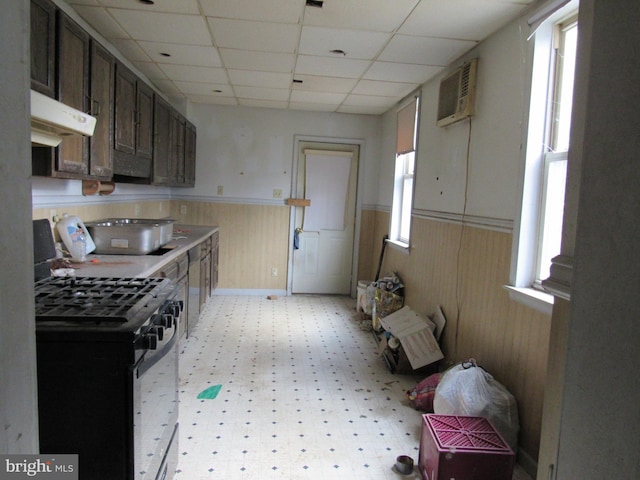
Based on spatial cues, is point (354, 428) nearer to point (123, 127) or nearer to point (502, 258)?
point (502, 258)

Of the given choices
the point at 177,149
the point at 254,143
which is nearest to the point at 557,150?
the point at 177,149

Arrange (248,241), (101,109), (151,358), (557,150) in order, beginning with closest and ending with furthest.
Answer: (151,358)
(557,150)
(101,109)
(248,241)

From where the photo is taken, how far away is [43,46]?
1.86 metres

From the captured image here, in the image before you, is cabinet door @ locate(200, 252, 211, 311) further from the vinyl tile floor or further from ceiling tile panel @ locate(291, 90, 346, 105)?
ceiling tile panel @ locate(291, 90, 346, 105)

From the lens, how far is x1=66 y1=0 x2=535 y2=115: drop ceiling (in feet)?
8.14

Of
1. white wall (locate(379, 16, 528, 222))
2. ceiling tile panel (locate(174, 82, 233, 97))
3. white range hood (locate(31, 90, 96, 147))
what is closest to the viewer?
white range hood (locate(31, 90, 96, 147))

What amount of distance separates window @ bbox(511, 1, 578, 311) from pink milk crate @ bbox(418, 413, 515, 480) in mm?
763

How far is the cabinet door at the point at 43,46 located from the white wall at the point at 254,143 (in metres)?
3.57

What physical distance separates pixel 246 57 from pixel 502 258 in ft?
8.07

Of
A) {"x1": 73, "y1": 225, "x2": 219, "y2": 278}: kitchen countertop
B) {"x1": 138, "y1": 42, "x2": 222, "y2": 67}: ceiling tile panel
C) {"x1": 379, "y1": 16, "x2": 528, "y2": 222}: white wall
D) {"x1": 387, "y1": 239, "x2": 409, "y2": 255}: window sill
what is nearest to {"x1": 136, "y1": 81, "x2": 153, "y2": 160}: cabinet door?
{"x1": 138, "y1": 42, "x2": 222, "y2": 67}: ceiling tile panel

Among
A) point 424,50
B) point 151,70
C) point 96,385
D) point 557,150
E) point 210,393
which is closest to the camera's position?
point 96,385

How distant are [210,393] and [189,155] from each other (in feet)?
10.1

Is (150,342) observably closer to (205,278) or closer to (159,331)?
(159,331)

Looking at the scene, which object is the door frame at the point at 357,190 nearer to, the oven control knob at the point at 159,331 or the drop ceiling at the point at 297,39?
the drop ceiling at the point at 297,39
